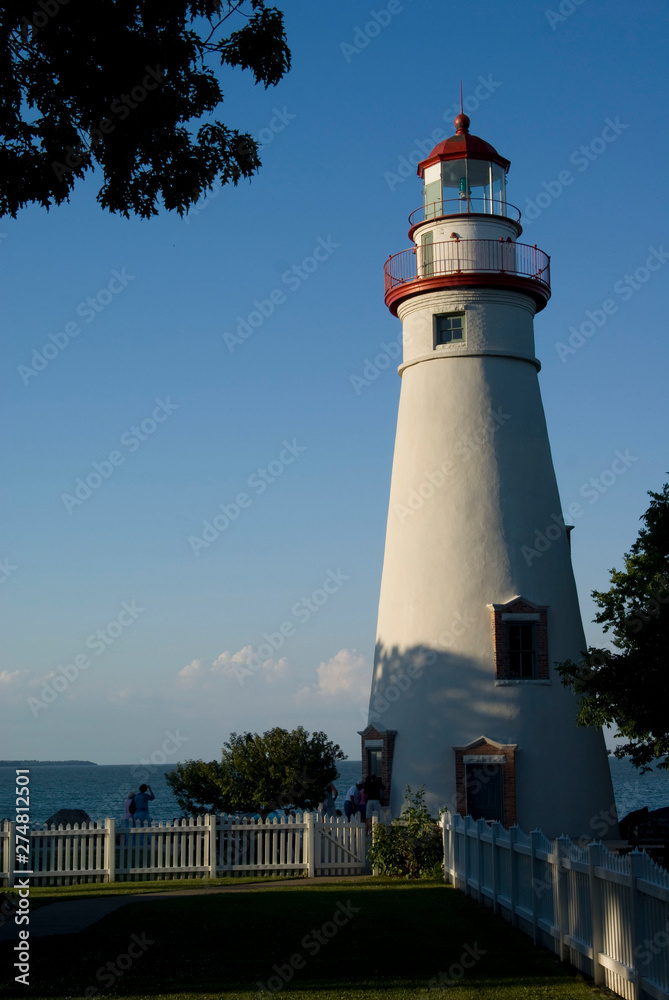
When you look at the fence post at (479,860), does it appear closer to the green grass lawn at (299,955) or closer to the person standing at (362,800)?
the green grass lawn at (299,955)

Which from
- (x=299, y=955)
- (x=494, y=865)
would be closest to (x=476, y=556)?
(x=494, y=865)

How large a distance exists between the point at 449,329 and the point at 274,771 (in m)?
12.0

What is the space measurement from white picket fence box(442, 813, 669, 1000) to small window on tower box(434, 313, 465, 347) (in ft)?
40.8

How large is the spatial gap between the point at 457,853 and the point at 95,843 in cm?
731

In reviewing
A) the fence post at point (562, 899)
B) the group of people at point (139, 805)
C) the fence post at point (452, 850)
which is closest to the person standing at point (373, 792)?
the fence post at point (452, 850)

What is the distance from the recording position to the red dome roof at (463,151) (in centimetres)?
2612

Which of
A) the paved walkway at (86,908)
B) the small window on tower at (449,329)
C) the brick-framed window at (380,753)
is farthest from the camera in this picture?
the small window on tower at (449,329)

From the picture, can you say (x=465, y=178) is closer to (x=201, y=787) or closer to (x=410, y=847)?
(x=410, y=847)

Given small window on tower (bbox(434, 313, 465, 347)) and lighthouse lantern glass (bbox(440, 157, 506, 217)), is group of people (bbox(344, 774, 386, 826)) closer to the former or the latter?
small window on tower (bbox(434, 313, 465, 347))

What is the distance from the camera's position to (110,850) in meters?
21.4

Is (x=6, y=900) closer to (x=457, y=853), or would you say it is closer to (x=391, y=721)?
(x=457, y=853)

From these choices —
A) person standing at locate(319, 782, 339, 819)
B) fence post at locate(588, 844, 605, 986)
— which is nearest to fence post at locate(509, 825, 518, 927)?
fence post at locate(588, 844, 605, 986)

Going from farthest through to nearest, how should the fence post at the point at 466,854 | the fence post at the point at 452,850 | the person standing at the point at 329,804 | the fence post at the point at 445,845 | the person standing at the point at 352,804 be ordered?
the person standing at the point at 329,804 → the person standing at the point at 352,804 → the fence post at the point at 445,845 → the fence post at the point at 452,850 → the fence post at the point at 466,854

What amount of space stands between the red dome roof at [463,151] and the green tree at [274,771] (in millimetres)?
14770
